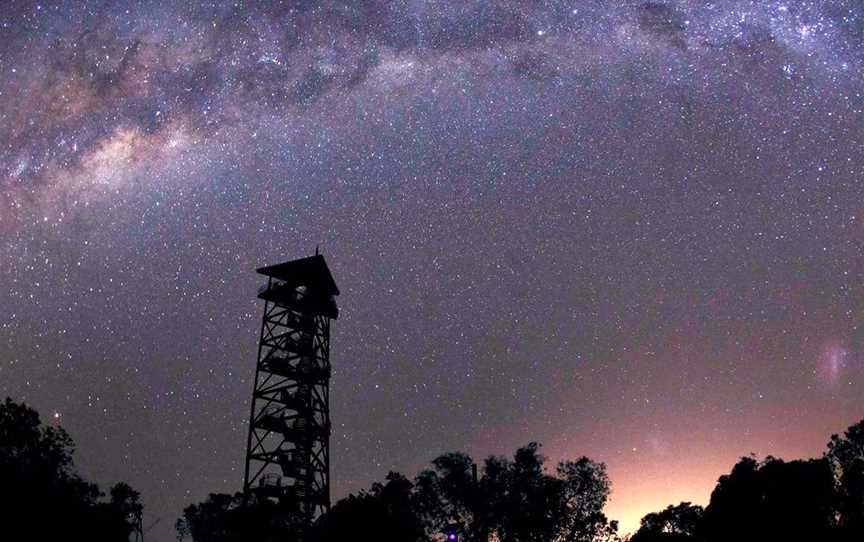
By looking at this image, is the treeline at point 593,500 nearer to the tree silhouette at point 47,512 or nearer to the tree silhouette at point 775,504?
the tree silhouette at point 775,504

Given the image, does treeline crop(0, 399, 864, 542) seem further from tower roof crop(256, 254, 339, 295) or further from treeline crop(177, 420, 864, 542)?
tower roof crop(256, 254, 339, 295)

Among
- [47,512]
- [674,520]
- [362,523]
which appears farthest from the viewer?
[674,520]

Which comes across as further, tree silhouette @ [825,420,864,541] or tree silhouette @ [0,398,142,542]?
tree silhouette @ [825,420,864,541]

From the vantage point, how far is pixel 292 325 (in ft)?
145

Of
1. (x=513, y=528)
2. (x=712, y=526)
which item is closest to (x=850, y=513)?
(x=712, y=526)

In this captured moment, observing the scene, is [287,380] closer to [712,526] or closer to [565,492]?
[565,492]

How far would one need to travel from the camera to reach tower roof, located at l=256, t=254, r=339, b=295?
4538 cm

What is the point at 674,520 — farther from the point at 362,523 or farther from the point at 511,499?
the point at 362,523

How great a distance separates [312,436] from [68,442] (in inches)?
498

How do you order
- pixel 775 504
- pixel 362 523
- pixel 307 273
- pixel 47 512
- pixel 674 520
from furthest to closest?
pixel 674 520 < pixel 775 504 < pixel 307 273 < pixel 362 523 < pixel 47 512

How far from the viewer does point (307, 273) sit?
1807 inches

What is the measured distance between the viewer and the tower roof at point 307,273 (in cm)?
4538

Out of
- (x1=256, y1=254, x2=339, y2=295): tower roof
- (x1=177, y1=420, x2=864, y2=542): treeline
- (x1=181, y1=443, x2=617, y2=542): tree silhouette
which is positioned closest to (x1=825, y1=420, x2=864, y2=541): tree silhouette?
(x1=177, y1=420, x2=864, y2=542): treeline

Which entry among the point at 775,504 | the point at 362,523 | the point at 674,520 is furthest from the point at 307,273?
the point at 674,520
